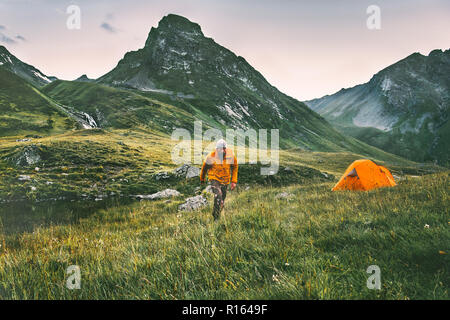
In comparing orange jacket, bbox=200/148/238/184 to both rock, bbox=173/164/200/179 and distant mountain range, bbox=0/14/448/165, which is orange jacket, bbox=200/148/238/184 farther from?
distant mountain range, bbox=0/14/448/165

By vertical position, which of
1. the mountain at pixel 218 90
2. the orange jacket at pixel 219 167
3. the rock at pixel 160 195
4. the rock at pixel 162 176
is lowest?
the rock at pixel 160 195

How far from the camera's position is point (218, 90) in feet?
503

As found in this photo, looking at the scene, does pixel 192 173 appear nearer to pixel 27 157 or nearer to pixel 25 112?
pixel 27 157

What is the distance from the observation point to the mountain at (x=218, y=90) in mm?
135625

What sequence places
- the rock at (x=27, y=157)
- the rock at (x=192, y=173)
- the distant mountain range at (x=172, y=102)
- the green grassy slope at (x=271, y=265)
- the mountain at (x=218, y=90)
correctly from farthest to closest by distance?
the mountain at (x=218, y=90), the distant mountain range at (x=172, y=102), the rock at (x=192, y=173), the rock at (x=27, y=157), the green grassy slope at (x=271, y=265)

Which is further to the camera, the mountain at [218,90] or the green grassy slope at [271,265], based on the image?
the mountain at [218,90]

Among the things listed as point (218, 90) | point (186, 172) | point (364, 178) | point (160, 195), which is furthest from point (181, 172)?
point (218, 90)

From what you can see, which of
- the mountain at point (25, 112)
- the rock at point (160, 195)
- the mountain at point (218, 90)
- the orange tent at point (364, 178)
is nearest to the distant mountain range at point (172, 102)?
the mountain at point (218, 90)

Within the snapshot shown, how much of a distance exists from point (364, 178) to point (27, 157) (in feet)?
90.4

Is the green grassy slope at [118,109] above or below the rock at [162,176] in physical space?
above

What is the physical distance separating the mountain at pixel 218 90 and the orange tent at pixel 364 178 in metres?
104

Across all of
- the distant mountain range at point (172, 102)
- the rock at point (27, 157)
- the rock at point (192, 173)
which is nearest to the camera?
the rock at point (27, 157)

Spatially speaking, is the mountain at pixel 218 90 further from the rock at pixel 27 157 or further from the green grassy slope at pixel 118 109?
the rock at pixel 27 157
